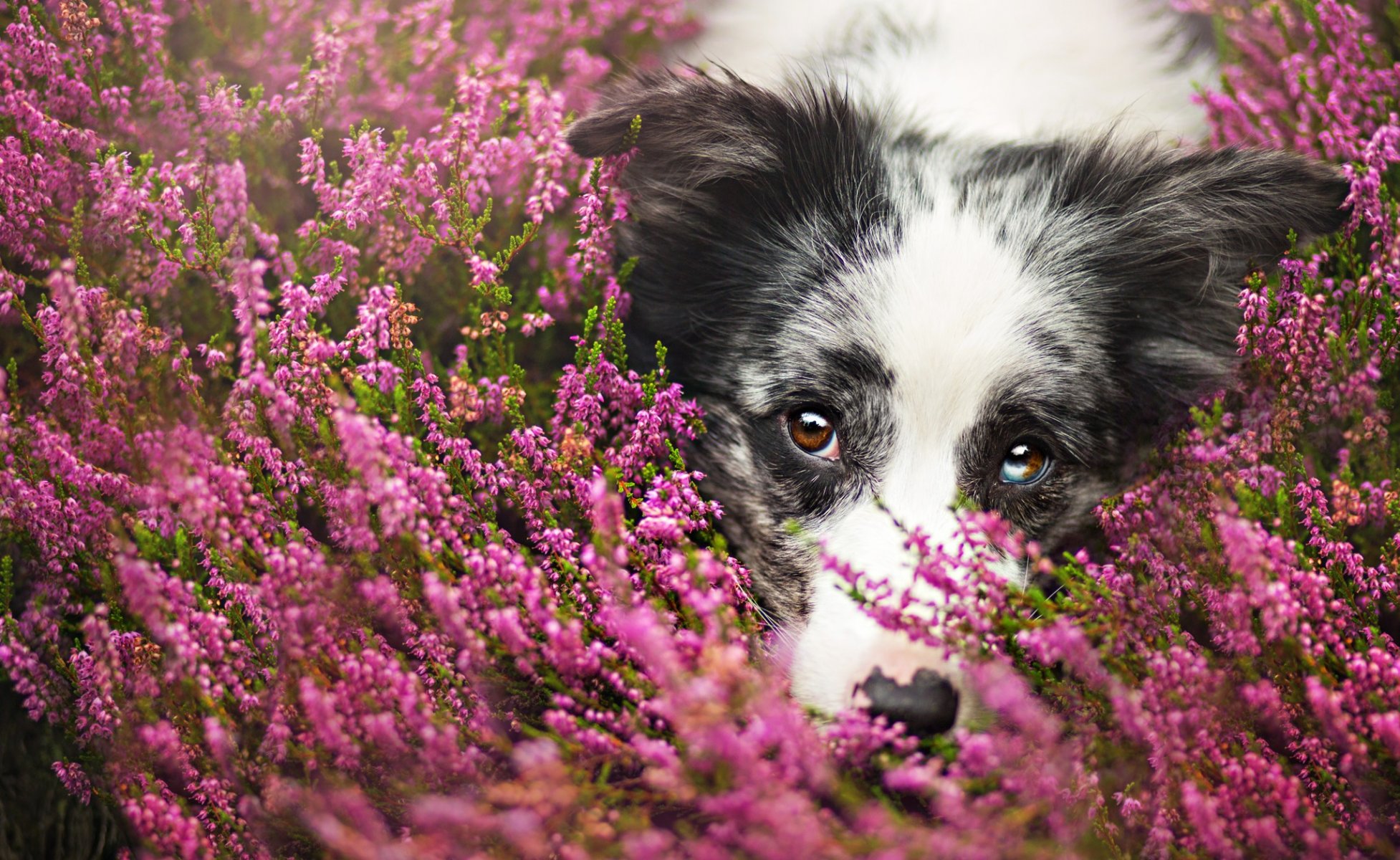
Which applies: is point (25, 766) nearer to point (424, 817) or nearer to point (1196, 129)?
point (424, 817)

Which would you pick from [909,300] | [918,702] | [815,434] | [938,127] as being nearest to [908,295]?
[909,300]

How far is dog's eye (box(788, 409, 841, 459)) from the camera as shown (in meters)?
2.30

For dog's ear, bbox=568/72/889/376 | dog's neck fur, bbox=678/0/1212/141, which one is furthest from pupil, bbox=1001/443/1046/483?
dog's neck fur, bbox=678/0/1212/141

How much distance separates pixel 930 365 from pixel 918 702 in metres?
0.78

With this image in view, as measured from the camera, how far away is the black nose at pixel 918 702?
1.74 m

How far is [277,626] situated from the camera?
1659 mm

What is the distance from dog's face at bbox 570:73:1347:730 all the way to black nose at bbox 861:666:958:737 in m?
0.31

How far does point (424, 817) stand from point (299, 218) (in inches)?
76.4

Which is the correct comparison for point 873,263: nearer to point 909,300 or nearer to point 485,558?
point 909,300

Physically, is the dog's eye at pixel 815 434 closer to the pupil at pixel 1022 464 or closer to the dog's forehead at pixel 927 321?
the dog's forehead at pixel 927 321

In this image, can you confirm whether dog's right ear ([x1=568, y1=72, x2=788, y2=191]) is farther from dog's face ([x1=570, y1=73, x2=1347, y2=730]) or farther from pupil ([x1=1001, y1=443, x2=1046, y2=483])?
pupil ([x1=1001, y1=443, x2=1046, y2=483])

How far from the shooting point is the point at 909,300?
2.27m

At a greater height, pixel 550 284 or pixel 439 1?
pixel 439 1

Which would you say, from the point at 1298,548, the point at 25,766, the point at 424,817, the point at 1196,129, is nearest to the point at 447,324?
the point at 25,766
